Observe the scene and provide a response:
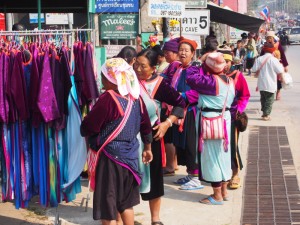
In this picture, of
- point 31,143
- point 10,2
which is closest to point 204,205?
point 31,143

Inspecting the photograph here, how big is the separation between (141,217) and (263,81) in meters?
6.36

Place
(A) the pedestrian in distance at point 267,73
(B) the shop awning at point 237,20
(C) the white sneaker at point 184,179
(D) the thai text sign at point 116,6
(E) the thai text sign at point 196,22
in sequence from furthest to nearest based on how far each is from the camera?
(B) the shop awning at point 237,20, (D) the thai text sign at point 116,6, (E) the thai text sign at point 196,22, (A) the pedestrian in distance at point 267,73, (C) the white sneaker at point 184,179

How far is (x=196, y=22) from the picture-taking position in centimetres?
1305

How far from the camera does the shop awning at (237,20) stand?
637 inches

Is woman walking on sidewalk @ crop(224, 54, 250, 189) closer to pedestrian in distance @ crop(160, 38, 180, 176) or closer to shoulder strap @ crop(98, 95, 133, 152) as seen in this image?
pedestrian in distance @ crop(160, 38, 180, 176)

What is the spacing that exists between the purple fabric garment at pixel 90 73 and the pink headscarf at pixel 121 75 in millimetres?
1053

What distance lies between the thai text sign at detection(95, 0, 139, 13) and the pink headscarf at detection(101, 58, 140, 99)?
9.93 meters

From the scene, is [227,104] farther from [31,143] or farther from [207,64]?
[31,143]

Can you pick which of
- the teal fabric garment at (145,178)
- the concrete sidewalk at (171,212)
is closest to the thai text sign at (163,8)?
the concrete sidewalk at (171,212)

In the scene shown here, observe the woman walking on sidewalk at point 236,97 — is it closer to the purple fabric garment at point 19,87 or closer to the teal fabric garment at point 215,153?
the teal fabric garment at point 215,153

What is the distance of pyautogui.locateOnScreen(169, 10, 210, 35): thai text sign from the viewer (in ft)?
42.5

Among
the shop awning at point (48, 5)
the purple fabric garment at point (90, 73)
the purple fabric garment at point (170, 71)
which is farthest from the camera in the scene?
the shop awning at point (48, 5)

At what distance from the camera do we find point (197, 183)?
7.79m

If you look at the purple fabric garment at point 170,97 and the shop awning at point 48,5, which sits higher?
the shop awning at point 48,5
